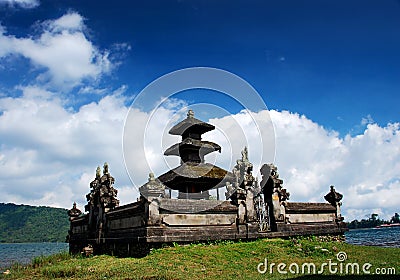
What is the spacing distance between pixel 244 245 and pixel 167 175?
24.4 feet

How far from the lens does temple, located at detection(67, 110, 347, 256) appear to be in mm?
18031

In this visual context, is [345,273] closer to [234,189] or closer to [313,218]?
[234,189]

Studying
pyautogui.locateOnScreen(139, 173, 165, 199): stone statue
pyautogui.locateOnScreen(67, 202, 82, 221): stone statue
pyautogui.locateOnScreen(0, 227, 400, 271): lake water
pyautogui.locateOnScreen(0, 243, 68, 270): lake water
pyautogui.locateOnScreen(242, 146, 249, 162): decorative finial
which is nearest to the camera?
pyautogui.locateOnScreen(139, 173, 165, 199): stone statue

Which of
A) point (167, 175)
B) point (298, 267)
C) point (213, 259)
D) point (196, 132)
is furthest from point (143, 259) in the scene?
point (196, 132)

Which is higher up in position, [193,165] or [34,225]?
[193,165]

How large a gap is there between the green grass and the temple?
93 centimetres

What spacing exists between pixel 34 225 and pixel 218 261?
177119 mm

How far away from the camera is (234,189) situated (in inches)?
816

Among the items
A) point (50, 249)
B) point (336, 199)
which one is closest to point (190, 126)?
point (336, 199)

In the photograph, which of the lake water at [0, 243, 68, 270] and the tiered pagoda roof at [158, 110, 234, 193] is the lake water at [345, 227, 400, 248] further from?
the lake water at [0, 243, 68, 270]

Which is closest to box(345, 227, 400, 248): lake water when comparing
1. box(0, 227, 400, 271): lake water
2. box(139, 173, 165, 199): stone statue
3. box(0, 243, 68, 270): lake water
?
box(0, 227, 400, 271): lake water

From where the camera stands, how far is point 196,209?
18.8 metres

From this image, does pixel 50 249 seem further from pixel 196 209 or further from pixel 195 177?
pixel 196 209

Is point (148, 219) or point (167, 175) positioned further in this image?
point (167, 175)
